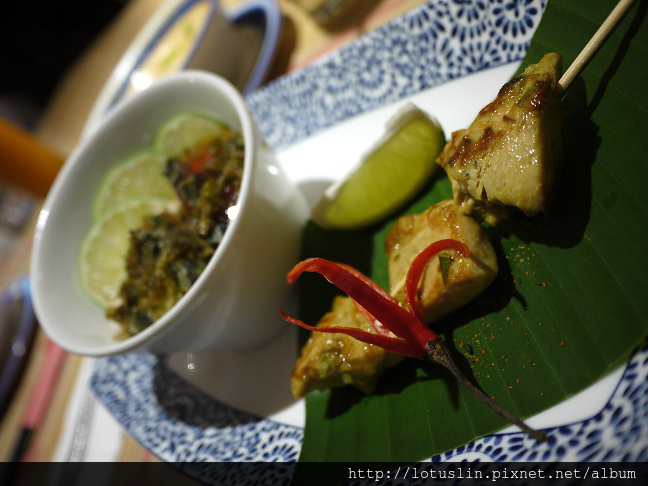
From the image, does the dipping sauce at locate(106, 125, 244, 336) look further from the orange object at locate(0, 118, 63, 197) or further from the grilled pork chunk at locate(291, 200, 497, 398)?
the orange object at locate(0, 118, 63, 197)

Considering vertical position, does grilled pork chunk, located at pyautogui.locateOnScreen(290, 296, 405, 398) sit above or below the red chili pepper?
below

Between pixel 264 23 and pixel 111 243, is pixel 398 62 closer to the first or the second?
pixel 264 23

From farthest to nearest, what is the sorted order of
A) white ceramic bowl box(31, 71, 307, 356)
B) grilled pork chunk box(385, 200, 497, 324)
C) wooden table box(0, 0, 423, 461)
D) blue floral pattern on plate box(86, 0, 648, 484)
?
wooden table box(0, 0, 423, 461), white ceramic bowl box(31, 71, 307, 356), grilled pork chunk box(385, 200, 497, 324), blue floral pattern on plate box(86, 0, 648, 484)

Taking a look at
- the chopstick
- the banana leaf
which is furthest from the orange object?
the banana leaf

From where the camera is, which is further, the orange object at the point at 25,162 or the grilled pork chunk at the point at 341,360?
the orange object at the point at 25,162

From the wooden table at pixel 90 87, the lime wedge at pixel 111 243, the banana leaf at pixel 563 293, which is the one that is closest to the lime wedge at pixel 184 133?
the lime wedge at pixel 111 243

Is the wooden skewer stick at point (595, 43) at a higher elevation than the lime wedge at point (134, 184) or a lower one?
higher

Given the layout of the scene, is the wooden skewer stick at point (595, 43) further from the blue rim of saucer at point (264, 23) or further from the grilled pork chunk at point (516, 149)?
the blue rim of saucer at point (264, 23)

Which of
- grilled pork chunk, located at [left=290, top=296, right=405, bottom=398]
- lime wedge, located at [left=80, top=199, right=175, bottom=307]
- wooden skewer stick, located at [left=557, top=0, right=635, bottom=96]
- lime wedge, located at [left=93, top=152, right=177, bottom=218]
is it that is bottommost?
grilled pork chunk, located at [left=290, top=296, right=405, bottom=398]
